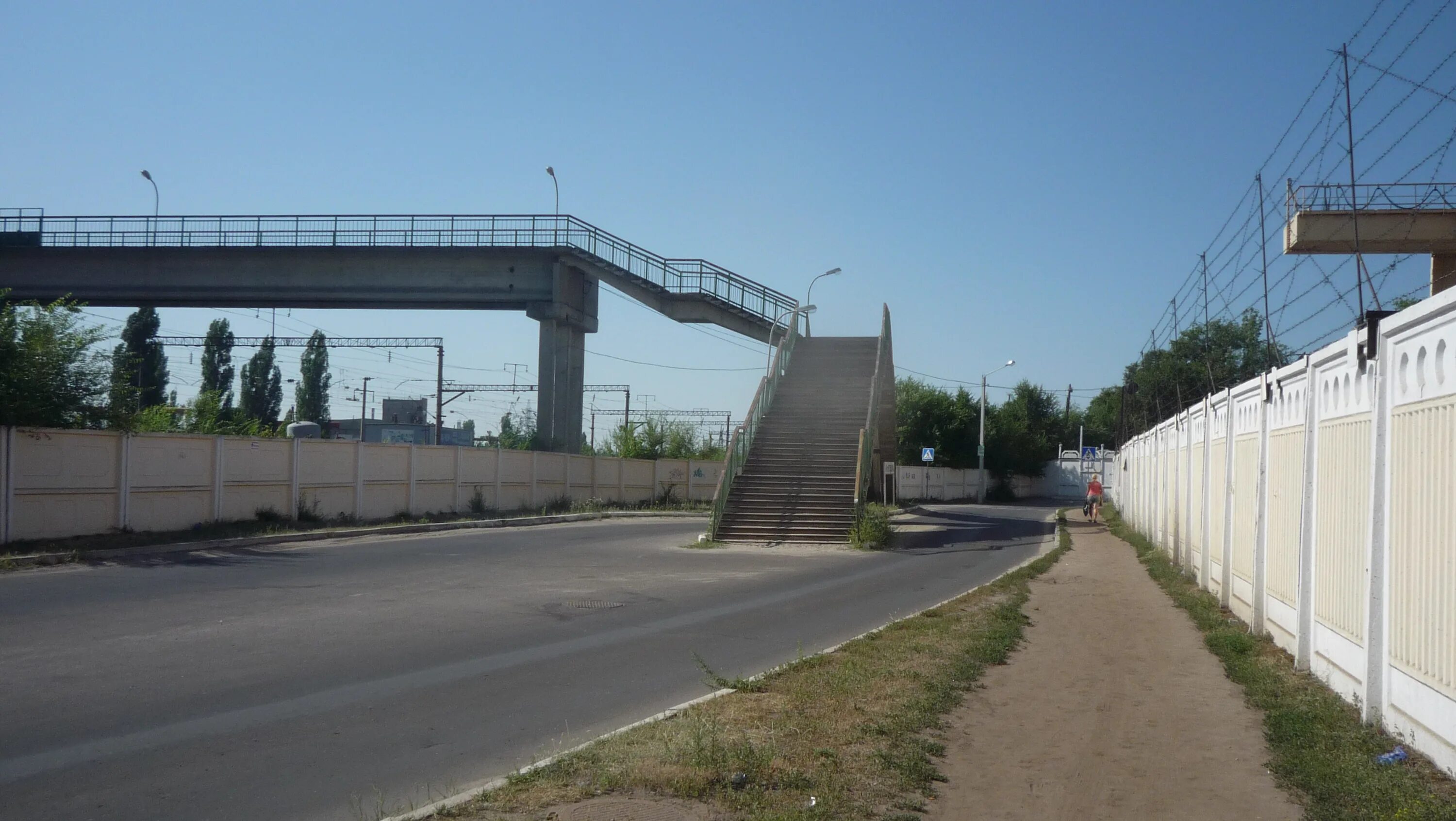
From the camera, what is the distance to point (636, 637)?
10836 millimetres

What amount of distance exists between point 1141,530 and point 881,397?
1011 centimetres

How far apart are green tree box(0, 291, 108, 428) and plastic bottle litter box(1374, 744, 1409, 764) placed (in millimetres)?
19773

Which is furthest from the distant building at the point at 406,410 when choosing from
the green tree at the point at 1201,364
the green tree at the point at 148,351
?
the green tree at the point at 1201,364

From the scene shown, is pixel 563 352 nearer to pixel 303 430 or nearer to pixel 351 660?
pixel 303 430

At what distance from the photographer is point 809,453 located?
2886 cm

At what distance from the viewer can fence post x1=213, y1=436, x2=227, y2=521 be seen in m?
21.8

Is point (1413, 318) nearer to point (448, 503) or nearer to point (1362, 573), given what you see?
point (1362, 573)

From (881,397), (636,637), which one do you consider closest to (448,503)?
(881,397)

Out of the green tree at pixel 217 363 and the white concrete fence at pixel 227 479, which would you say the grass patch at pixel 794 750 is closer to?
the white concrete fence at pixel 227 479

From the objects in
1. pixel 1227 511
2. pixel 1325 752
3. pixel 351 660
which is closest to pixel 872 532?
pixel 1227 511

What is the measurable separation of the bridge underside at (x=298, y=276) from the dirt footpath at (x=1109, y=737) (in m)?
27.3

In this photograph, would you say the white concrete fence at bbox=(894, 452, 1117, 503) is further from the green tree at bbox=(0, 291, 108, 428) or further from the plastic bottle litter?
the plastic bottle litter

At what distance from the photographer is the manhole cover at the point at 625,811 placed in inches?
189

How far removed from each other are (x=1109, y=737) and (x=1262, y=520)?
478 centimetres
